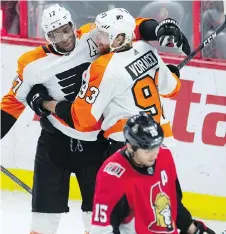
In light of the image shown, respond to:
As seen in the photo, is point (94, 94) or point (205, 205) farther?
point (205, 205)

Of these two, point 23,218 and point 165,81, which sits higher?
point 165,81

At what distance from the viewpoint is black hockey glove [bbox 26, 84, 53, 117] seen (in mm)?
3562

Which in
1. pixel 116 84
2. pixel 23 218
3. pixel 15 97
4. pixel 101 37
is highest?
pixel 101 37

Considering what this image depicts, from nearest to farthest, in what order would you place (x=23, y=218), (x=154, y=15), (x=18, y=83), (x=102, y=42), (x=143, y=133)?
(x=143, y=133), (x=102, y=42), (x=18, y=83), (x=23, y=218), (x=154, y=15)

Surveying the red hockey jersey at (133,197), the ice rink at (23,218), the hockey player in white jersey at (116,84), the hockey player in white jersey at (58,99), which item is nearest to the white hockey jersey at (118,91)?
the hockey player in white jersey at (116,84)

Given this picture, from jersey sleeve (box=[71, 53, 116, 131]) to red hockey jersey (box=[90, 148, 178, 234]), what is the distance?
428mm

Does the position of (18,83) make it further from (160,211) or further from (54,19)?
(160,211)

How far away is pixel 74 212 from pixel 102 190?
187 centimetres

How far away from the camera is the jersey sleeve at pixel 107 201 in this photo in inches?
113

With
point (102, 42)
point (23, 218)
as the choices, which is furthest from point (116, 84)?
point (23, 218)

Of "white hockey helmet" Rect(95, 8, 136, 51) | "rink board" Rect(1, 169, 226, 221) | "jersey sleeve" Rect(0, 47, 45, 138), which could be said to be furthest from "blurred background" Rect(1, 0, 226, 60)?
"white hockey helmet" Rect(95, 8, 136, 51)

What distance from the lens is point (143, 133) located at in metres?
2.86

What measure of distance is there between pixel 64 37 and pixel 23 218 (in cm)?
140

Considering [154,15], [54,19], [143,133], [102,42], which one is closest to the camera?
[143,133]
